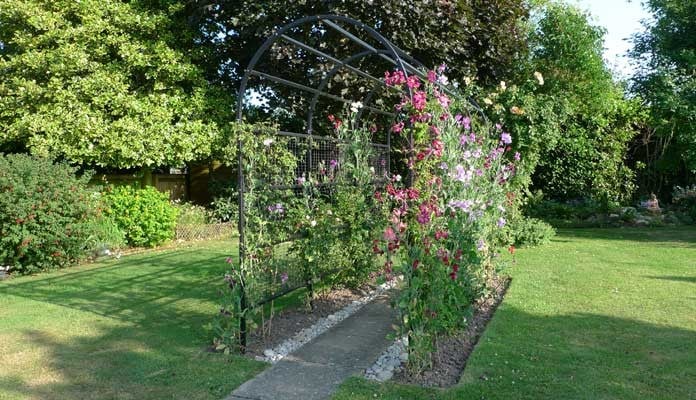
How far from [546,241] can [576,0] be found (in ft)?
41.2

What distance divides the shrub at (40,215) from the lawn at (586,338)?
5.84m

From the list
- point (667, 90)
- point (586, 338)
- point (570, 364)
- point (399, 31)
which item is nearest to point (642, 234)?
point (667, 90)

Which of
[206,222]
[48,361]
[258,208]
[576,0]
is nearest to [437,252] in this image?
[258,208]

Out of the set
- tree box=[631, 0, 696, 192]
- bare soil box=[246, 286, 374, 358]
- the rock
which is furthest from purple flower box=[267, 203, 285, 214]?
tree box=[631, 0, 696, 192]

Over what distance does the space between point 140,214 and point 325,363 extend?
6.95m

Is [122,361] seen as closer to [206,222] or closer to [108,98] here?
[108,98]

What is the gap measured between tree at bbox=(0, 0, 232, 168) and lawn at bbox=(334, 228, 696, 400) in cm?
676

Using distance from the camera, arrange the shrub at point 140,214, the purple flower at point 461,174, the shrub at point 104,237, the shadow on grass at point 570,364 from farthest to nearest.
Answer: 1. the shrub at point 140,214
2. the shrub at point 104,237
3. the purple flower at point 461,174
4. the shadow on grass at point 570,364

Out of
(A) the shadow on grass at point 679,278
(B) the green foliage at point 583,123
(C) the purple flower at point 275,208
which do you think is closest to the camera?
(C) the purple flower at point 275,208

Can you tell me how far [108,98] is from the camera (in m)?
9.59

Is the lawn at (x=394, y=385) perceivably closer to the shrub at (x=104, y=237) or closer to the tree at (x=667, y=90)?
the shrub at (x=104, y=237)

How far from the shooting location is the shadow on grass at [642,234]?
972cm

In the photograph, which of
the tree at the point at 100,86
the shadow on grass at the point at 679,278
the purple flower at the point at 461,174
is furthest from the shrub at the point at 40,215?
the shadow on grass at the point at 679,278

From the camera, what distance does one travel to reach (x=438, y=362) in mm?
3705
